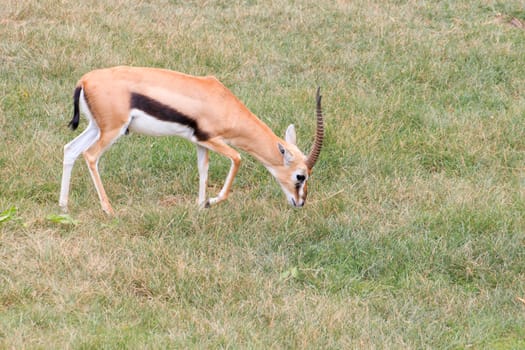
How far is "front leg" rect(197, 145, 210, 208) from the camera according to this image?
23.6 ft

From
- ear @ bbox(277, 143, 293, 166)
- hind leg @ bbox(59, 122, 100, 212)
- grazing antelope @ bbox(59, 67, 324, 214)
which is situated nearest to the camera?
grazing antelope @ bbox(59, 67, 324, 214)

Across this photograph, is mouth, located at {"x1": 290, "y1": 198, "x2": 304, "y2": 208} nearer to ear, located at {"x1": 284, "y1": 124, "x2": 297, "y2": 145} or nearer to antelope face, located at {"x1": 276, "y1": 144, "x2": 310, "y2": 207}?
antelope face, located at {"x1": 276, "y1": 144, "x2": 310, "y2": 207}

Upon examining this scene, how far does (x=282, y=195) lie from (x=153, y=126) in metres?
1.26

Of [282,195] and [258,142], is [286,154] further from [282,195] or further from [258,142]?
[282,195]

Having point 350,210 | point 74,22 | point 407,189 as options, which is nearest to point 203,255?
point 350,210

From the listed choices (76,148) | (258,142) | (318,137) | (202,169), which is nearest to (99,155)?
(76,148)

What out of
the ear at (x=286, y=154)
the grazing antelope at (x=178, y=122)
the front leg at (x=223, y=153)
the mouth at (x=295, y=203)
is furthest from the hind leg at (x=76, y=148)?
the mouth at (x=295, y=203)

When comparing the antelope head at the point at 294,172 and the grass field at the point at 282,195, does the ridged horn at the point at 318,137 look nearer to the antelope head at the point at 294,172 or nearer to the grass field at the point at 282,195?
the antelope head at the point at 294,172

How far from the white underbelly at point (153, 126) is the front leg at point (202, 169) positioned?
349 mm

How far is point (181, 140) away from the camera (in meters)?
8.23

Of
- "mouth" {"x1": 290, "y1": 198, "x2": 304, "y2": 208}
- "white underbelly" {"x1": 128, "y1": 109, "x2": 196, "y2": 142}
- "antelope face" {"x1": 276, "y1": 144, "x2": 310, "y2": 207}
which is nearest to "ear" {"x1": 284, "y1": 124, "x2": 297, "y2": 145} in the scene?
"antelope face" {"x1": 276, "y1": 144, "x2": 310, "y2": 207}

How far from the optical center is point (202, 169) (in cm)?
727

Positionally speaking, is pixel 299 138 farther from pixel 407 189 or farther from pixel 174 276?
pixel 174 276

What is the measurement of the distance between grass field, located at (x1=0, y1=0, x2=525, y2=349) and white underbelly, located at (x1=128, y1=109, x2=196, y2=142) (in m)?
0.59
